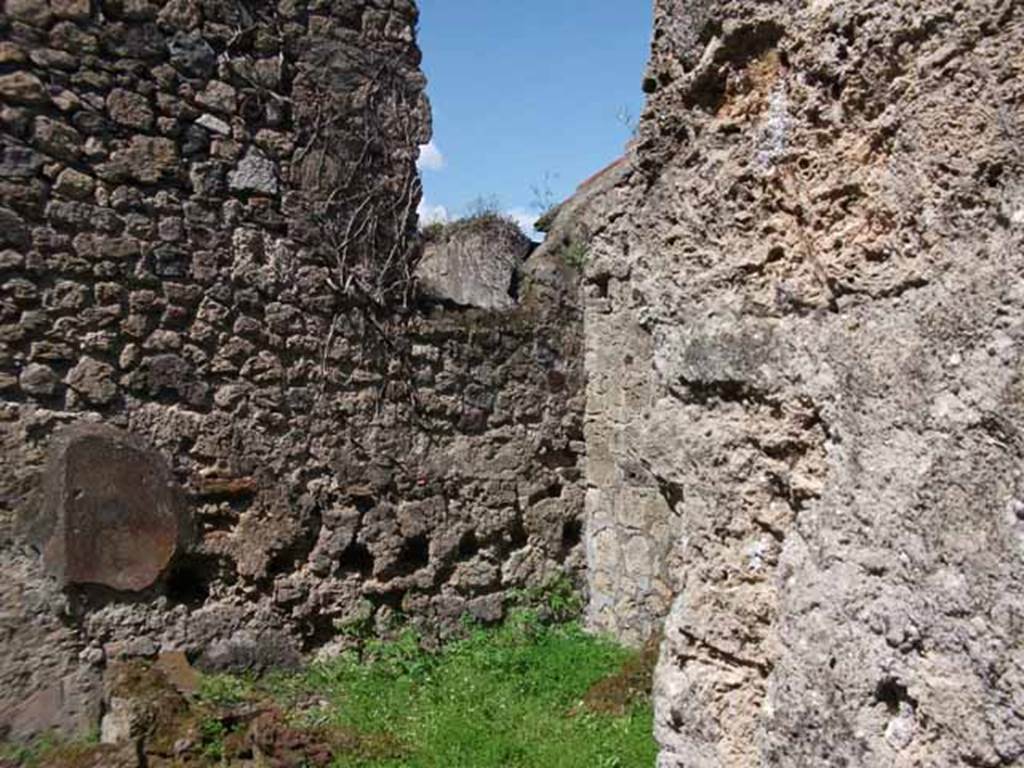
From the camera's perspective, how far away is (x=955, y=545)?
1040 mm

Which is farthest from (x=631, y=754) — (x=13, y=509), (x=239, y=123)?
(x=239, y=123)

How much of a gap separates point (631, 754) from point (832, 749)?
3.08 metres

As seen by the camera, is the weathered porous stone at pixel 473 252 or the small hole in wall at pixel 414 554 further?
the weathered porous stone at pixel 473 252

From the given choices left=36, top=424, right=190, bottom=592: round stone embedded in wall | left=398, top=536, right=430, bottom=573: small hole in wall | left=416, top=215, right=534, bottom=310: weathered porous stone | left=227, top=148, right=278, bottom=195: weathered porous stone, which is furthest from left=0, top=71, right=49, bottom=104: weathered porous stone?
left=416, top=215, right=534, bottom=310: weathered porous stone

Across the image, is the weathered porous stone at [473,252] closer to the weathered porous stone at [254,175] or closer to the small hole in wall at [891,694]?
the weathered porous stone at [254,175]

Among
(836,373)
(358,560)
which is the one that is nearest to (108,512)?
(358,560)

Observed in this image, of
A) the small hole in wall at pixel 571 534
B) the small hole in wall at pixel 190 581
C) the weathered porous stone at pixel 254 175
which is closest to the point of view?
the small hole in wall at pixel 190 581

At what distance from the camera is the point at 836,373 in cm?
125

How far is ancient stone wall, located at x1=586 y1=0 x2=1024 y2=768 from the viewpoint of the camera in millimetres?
1037

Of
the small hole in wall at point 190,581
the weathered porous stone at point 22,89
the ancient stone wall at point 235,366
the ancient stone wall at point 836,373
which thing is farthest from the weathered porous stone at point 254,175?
the ancient stone wall at point 836,373

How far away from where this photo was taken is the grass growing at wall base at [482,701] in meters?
4.12

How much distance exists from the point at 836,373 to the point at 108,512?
12.6 feet

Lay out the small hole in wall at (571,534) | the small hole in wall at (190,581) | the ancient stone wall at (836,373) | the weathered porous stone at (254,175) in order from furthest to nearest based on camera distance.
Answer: the small hole in wall at (571,534), the weathered porous stone at (254,175), the small hole in wall at (190,581), the ancient stone wall at (836,373)

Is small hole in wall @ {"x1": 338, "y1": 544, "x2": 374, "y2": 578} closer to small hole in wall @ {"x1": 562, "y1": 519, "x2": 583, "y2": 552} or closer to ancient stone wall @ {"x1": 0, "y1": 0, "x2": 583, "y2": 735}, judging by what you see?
ancient stone wall @ {"x1": 0, "y1": 0, "x2": 583, "y2": 735}
